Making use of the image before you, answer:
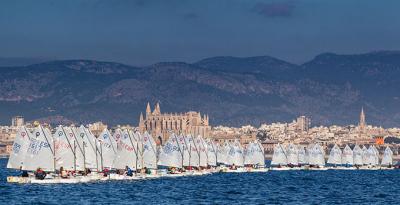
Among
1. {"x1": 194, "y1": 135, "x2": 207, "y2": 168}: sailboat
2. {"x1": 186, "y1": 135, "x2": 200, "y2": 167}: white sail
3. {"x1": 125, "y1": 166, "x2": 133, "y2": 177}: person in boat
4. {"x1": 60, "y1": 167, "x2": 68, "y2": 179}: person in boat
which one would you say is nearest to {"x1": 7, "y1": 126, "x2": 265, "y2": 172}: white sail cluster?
{"x1": 60, "y1": 167, "x2": 68, "y2": 179}: person in boat

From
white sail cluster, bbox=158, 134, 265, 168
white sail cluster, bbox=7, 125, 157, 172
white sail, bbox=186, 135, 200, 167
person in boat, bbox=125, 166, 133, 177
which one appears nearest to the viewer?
white sail cluster, bbox=7, 125, 157, 172

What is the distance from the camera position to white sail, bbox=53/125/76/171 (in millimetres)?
119688

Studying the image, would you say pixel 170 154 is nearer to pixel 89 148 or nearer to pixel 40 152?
pixel 89 148

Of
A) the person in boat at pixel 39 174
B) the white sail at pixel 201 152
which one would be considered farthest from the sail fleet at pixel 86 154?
the white sail at pixel 201 152

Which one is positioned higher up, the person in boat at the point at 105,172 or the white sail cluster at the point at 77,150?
the white sail cluster at the point at 77,150

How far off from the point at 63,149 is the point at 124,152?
15360 mm

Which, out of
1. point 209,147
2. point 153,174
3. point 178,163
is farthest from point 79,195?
point 209,147

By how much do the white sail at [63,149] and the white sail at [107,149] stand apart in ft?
32.3

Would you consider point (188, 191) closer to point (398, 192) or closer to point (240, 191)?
point (240, 191)

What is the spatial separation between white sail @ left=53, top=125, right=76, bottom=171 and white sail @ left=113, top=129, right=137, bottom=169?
12.8 m

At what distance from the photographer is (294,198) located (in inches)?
4326

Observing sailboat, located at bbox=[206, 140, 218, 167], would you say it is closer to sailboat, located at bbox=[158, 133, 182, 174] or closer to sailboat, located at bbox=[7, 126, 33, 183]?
sailboat, located at bbox=[158, 133, 182, 174]

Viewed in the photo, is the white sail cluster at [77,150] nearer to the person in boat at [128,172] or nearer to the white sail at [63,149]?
the white sail at [63,149]

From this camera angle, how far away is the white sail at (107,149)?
433ft
